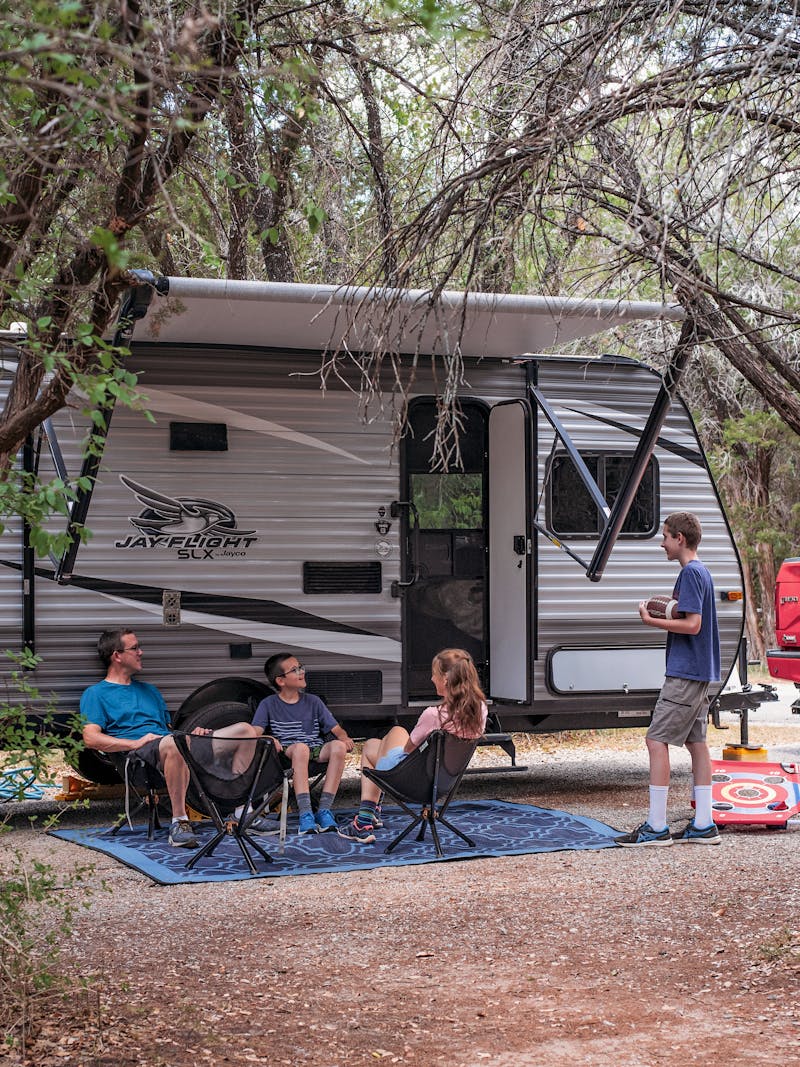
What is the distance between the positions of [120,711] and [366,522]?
Result: 1840 millimetres

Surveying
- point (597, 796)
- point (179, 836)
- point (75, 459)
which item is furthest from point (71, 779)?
point (597, 796)

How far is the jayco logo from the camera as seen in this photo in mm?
7473

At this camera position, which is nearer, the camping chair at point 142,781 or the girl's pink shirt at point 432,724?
the girl's pink shirt at point 432,724

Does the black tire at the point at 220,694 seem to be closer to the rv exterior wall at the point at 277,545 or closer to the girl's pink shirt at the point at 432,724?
the rv exterior wall at the point at 277,545

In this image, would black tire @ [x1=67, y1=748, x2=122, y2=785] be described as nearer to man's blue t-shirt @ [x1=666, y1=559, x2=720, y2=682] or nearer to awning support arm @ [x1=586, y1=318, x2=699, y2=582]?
awning support arm @ [x1=586, y1=318, x2=699, y2=582]

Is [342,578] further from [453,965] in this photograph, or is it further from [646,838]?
[453,965]

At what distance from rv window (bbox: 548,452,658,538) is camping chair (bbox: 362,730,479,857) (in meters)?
2.14

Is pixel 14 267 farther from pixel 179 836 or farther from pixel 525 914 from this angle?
pixel 179 836

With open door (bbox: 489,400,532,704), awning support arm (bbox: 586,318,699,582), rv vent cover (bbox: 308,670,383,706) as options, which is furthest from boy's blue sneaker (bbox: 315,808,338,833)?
awning support arm (bbox: 586,318,699,582)

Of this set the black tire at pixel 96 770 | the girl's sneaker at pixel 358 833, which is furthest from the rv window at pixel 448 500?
the black tire at pixel 96 770

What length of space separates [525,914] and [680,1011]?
1.24 metres

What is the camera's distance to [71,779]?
25.2 feet

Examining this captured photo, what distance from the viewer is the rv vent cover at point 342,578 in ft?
25.7

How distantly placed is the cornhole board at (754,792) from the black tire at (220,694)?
2.55 m
